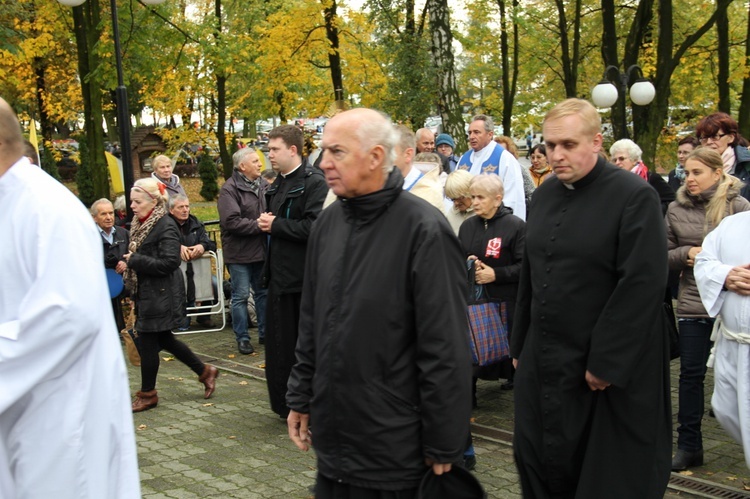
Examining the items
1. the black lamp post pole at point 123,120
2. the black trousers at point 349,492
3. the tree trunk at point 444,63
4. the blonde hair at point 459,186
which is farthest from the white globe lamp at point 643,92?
the black trousers at point 349,492

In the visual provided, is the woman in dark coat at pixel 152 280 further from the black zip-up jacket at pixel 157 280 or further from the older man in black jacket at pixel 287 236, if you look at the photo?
the older man in black jacket at pixel 287 236

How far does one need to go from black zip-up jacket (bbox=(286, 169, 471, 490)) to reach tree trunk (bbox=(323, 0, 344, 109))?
55.2ft

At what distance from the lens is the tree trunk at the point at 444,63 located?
17.4 m

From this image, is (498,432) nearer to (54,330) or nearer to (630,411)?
(630,411)

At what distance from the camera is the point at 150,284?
25.3 ft

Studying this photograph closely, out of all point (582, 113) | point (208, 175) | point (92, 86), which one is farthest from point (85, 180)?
point (582, 113)

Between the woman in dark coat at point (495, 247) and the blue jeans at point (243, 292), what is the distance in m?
3.63

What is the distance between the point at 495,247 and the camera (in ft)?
23.1

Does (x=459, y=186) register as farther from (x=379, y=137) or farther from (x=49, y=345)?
(x=49, y=345)

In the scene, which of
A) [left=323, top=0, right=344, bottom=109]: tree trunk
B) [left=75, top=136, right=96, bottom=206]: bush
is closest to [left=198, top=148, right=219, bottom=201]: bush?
[left=75, top=136, right=96, bottom=206]: bush

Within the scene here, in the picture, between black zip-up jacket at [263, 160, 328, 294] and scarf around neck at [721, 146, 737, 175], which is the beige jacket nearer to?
scarf around neck at [721, 146, 737, 175]

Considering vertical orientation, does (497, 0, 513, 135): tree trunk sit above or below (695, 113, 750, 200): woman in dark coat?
above

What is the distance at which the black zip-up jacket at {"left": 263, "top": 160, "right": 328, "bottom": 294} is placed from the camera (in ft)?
22.4

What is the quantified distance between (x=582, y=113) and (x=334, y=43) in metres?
17.1
